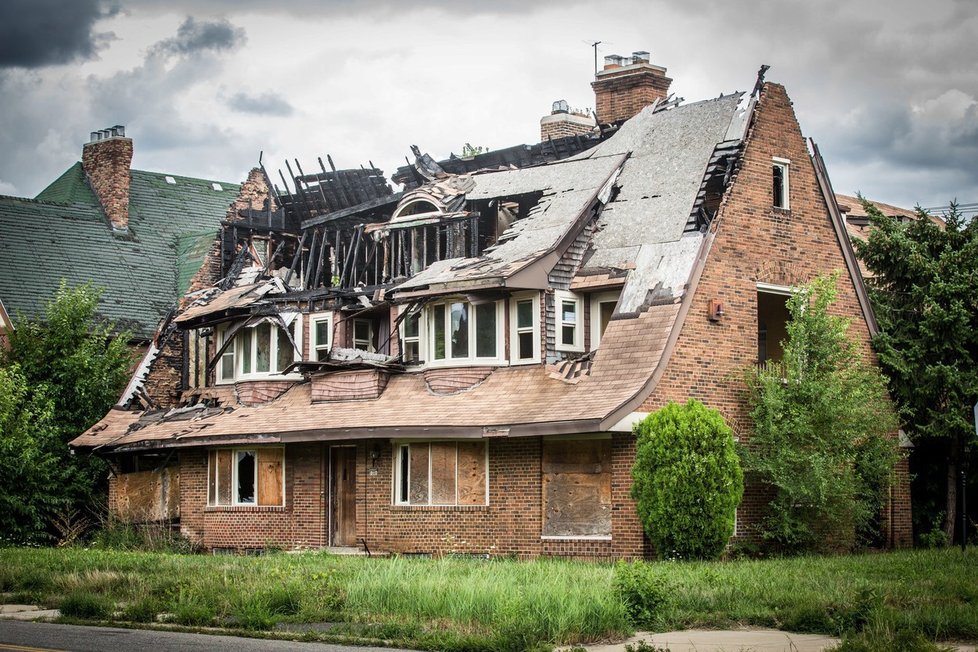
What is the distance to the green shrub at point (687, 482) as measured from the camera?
967 inches

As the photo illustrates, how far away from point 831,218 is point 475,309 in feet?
26.6

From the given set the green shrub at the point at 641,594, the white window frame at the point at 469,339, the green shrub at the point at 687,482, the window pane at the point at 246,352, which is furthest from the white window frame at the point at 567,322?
the green shrub at the point at 641,594

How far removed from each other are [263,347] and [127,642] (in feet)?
61.0

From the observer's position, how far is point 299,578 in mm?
19344

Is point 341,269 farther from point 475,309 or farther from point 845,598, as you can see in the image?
point 845,598

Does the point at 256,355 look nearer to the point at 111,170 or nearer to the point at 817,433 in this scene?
the point at 817,433

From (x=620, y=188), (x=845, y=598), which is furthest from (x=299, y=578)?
(x=620, y=188)

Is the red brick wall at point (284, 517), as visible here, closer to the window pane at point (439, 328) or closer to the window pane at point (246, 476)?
the window pane at point (246, 476)

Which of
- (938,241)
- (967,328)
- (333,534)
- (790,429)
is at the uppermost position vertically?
(938,241)

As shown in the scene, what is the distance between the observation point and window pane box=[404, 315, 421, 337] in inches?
1225

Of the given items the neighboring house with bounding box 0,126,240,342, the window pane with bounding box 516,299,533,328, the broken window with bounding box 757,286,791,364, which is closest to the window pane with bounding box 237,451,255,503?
the window pane with bounding box 516,299,533,328

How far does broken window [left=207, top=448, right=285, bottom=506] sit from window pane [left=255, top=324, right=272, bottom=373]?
2.49 metres

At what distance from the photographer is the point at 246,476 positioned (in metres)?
32.0

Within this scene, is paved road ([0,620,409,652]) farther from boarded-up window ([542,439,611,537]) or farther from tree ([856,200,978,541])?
tree ([856,200,978,541])
